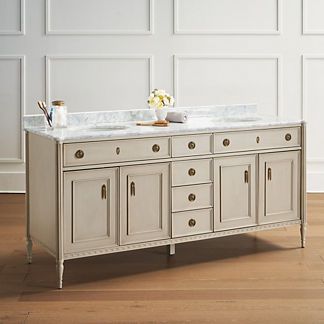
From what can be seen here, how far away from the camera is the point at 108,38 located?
6.11m

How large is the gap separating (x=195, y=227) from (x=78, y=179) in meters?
0.73

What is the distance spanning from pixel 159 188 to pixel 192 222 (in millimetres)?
276

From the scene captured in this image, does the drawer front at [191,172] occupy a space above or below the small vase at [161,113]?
below

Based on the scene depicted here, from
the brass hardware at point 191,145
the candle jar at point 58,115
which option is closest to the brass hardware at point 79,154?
the candle jar at point 58,115

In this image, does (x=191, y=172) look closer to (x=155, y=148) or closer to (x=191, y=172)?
(x=191, y=172)

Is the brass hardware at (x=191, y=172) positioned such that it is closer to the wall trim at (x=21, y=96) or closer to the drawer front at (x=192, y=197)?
the drawer front at (x=192, y=197)

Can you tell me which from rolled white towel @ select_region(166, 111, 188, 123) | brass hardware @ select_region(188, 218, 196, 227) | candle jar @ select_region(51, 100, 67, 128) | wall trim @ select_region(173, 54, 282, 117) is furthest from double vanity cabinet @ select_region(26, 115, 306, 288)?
wall trim @ select_region(173, 54, 282, 117)

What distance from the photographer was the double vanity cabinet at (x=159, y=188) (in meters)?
3.97

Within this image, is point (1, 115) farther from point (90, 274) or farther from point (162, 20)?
point (90, 274)

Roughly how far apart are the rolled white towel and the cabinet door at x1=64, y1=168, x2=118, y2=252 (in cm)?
60

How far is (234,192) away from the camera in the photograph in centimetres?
443

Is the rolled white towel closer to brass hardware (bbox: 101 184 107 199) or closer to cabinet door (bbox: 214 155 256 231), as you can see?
cabinet door (bbox: 214 155 256 231)

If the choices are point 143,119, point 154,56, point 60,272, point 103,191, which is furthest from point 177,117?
point 154,56

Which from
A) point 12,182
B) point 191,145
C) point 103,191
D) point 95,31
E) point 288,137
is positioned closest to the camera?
point 103,191
